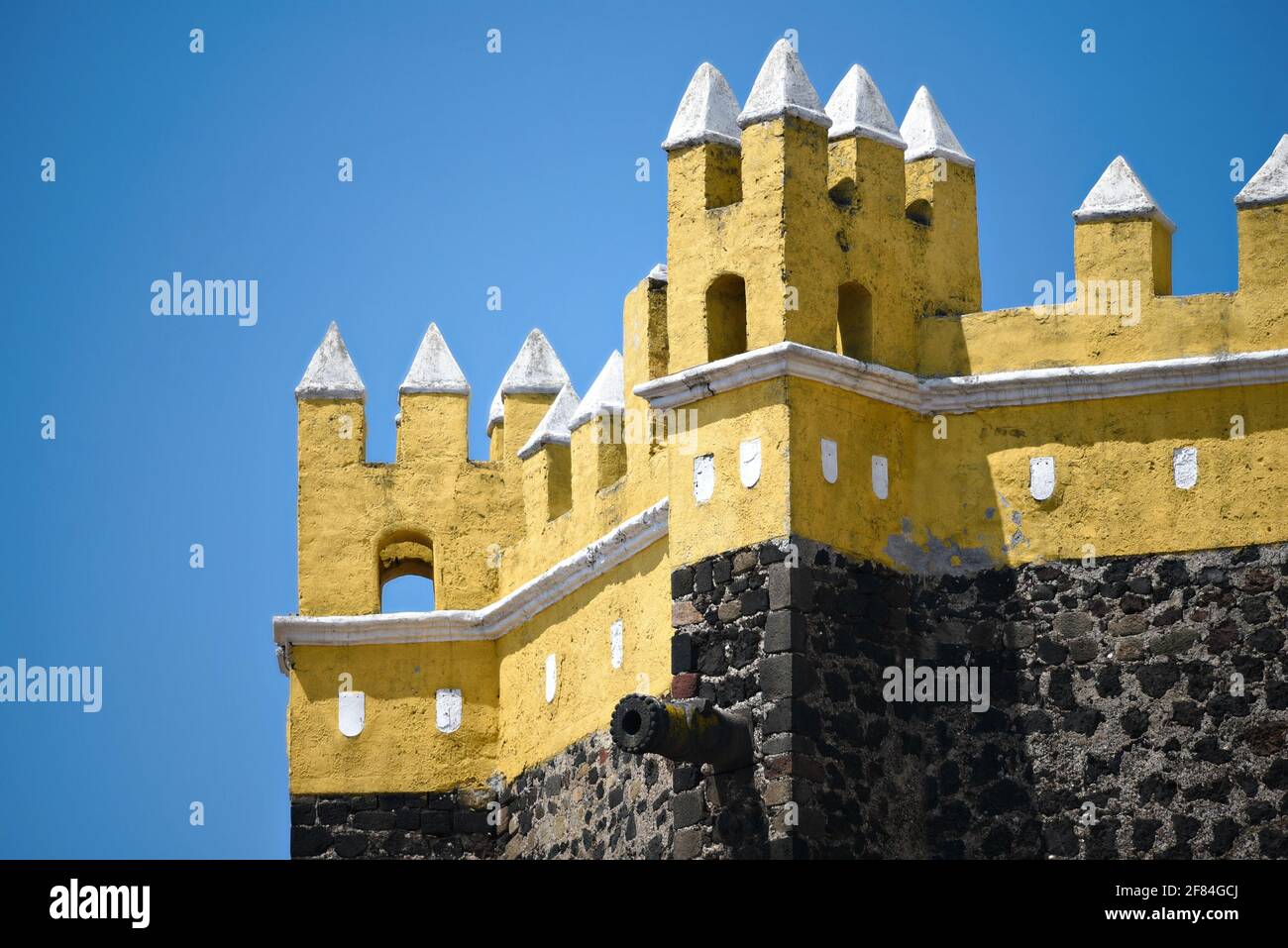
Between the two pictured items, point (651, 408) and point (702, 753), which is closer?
point (702, 753)

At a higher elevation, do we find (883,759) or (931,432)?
(931,432)

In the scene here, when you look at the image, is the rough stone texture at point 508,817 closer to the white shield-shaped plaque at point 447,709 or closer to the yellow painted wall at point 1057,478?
the white shield-shaped plaque at point 447,709

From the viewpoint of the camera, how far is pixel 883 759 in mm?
23625

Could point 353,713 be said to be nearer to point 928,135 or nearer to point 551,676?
point 551,676

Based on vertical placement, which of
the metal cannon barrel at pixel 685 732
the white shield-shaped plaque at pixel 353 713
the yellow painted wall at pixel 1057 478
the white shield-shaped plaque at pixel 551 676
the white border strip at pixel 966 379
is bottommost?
the metal cannon barrel at pixel 685 732

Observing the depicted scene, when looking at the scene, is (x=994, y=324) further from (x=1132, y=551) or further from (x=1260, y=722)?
(x=1260, y=722)

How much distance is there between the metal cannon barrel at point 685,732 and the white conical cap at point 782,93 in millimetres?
4401

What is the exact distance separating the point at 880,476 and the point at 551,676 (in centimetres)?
456

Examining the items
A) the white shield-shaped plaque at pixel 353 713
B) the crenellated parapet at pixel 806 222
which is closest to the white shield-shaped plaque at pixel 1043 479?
the crenellated parapet at pixel 806 222

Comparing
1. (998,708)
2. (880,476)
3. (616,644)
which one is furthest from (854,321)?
(616,644)

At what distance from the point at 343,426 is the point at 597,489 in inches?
138

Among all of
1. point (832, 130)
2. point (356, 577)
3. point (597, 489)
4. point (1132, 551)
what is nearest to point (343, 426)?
point (356, 577)

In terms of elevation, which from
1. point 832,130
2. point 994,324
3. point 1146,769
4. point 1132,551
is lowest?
point 1146,769

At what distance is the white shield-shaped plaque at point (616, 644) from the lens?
26.3 m
